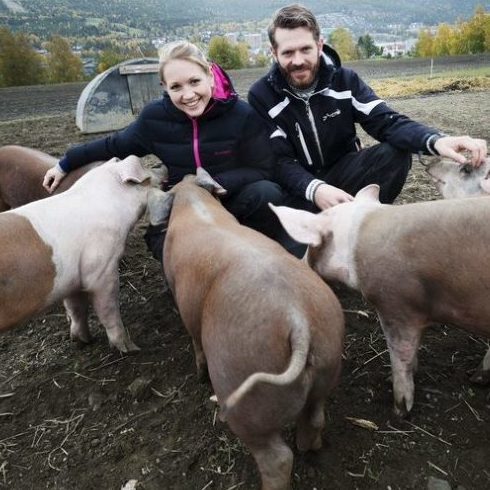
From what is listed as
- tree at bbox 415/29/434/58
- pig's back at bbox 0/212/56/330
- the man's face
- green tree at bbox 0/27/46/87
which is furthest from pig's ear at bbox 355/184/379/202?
tree at bbox 415/29/434/58

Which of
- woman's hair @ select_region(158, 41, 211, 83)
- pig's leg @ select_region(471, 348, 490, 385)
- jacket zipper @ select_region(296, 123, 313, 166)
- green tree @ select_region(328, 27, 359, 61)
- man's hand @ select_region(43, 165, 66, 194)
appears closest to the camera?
pig's leg @ select_region(471, 348, 490, 385)

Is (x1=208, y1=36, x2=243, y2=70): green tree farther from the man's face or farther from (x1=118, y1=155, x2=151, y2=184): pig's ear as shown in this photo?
(x1=118, y1=155, x2=151, y2=184): pig's ear

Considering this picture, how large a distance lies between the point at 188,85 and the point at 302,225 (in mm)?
1121

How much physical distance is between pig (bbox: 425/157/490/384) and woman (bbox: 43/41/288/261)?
967 mm

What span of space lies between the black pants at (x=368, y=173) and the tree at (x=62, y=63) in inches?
1525

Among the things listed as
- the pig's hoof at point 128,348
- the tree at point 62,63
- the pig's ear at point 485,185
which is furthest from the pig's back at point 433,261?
the tree at point 62,63

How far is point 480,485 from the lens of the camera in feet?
6.50

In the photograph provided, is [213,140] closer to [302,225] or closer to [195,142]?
[195,142]

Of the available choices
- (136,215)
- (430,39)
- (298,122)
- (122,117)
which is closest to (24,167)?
Answer: (136,215)

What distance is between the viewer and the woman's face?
2934 mm

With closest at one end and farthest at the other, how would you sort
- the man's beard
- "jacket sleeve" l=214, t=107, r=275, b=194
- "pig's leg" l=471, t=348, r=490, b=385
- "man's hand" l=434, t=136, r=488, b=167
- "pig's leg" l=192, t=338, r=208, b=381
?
1. "pig's leg" l=471, t=348, r=490, b=385
2. "pig's leg" l=192, t=338, r=208, b=381
3. "man's hand" l=434, t=136, r=488, b=167
4. the man's beard
5. "jacket sleeve" l=214, t=107, r=275, b=194

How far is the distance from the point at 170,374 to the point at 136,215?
0.99m

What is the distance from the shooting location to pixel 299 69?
124 inches

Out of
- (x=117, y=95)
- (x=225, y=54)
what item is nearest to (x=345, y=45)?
(x=225, y=54)
